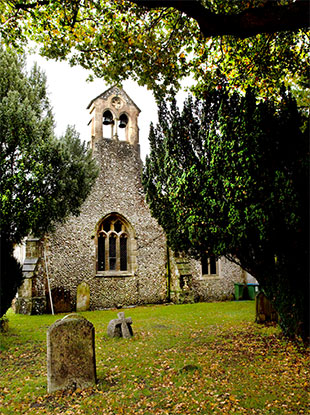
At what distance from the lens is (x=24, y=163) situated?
8234 mm

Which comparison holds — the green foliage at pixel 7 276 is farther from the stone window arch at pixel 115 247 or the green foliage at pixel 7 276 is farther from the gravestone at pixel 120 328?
the stone window arch at pixel 115 247

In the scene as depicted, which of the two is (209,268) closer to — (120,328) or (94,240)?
(94,240)

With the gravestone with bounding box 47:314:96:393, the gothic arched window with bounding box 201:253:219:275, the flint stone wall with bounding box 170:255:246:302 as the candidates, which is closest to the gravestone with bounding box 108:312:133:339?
the gravestone with bounding box 47:314:96:393

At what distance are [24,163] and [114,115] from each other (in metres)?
9.51

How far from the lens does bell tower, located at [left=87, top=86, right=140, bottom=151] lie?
16234mm

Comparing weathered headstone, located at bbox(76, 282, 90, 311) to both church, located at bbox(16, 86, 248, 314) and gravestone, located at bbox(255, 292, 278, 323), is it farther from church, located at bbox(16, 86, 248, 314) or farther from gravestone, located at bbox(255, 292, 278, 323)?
gravestone, located at bbox(255, 292, 278, 323)

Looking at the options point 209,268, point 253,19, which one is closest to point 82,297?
point 209,268

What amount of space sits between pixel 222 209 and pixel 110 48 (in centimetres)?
467

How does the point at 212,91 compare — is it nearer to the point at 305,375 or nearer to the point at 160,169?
the point at 160,169

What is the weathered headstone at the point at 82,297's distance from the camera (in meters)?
13.7

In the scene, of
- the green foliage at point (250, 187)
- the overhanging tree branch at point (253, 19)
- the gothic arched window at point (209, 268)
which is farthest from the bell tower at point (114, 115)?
the overhanging tree branch at point (253, 19)

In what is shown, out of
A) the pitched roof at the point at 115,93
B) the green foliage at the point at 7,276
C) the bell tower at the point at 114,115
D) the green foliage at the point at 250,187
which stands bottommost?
the green foliage at the point at 7,276

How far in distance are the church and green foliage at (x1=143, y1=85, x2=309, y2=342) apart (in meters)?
7.43

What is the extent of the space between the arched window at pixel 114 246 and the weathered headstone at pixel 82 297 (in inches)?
44.3
